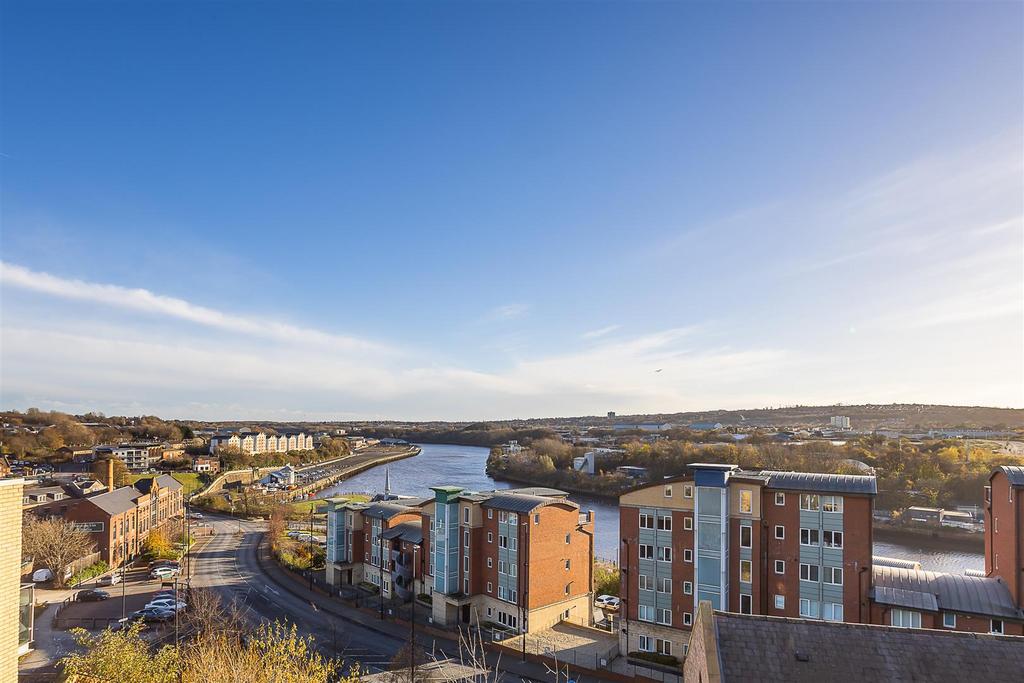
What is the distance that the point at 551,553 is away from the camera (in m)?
32.5

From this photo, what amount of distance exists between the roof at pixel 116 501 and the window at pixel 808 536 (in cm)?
4913

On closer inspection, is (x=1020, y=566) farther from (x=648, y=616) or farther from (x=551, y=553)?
(x=551, y=553)

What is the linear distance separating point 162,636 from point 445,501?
15147 millimetres

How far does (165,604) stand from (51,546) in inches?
491

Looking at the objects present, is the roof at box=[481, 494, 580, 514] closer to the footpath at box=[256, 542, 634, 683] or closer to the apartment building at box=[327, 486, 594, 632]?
the apartment building at box=[327, 486, 594, 632]

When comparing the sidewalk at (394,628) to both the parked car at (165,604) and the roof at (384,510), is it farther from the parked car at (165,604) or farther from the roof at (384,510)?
the parked car at (165,604)

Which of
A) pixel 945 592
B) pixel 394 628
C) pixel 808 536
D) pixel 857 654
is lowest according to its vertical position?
pixel 394 628

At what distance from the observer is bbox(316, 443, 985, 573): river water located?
53.7 metres

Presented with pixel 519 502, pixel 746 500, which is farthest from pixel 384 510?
pixel 746 500

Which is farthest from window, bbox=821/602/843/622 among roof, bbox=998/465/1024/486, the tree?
the tree

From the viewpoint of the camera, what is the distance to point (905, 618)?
22.5 meters

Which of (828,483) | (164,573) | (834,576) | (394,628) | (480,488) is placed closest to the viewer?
(834,576)

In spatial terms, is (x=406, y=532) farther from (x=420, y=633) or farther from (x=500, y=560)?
(x=500, y=560)

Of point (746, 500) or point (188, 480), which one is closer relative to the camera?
point (746, 500)
